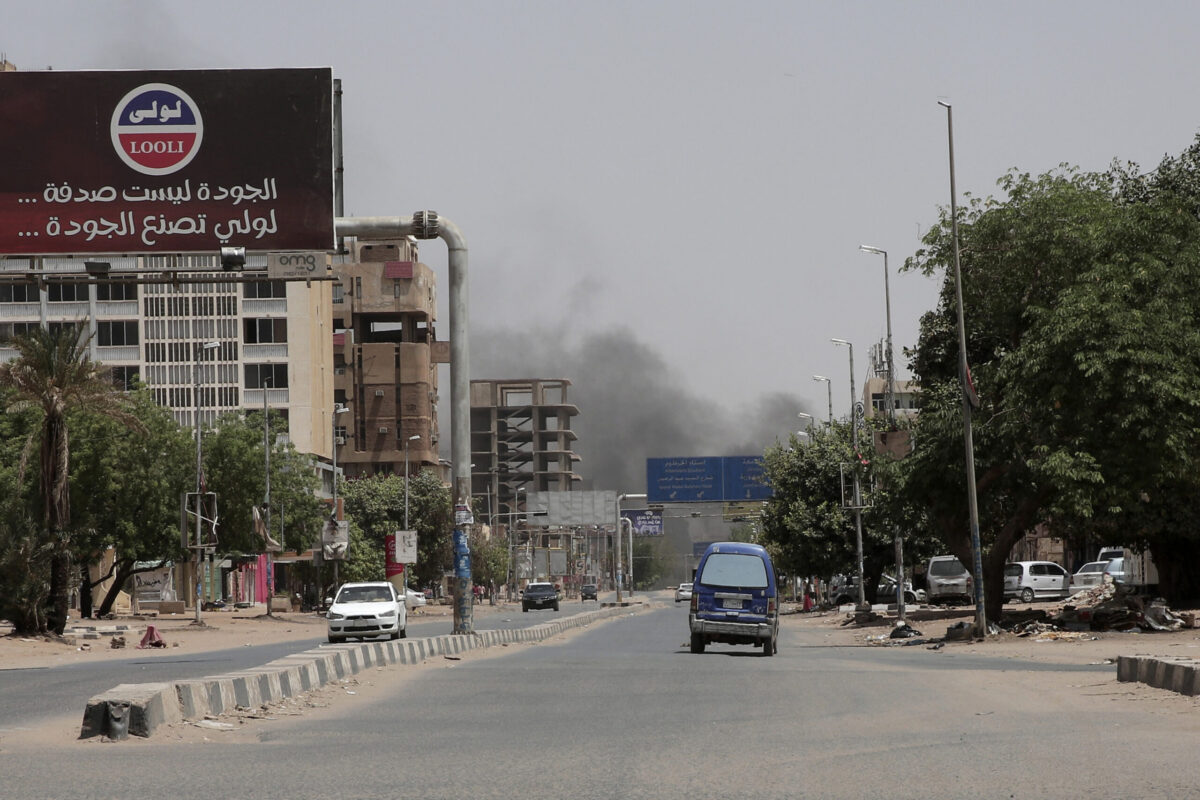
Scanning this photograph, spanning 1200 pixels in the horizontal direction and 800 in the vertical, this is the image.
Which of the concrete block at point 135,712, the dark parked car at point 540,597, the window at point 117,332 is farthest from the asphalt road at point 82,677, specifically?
the window at point 117,332

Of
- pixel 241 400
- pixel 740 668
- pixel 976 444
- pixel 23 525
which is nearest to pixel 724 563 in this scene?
pixel 740 668

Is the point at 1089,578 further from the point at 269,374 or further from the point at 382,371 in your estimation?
the point at 382,371

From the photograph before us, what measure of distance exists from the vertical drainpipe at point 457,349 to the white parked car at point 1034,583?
37.9 meters

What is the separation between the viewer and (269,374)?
4547 inches

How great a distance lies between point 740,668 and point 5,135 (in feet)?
51.7

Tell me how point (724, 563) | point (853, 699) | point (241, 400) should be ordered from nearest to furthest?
point (853, 699), point (724, 563), point (241, 400)

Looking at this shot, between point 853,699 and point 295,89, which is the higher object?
point 295,89

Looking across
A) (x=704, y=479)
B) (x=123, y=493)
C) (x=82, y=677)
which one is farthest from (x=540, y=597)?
(x=82, y=677)

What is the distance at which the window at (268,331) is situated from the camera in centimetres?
11519

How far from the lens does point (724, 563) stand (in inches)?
1211

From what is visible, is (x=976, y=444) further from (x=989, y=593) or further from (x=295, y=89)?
(x=295, y=89)

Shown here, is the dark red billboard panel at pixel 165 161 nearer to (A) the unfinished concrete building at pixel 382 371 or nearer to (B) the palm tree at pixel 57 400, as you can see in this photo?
(B) the palm tree at pixel 57 400

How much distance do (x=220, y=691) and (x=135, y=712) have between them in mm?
2292

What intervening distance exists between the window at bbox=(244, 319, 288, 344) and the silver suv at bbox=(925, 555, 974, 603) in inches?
2651
